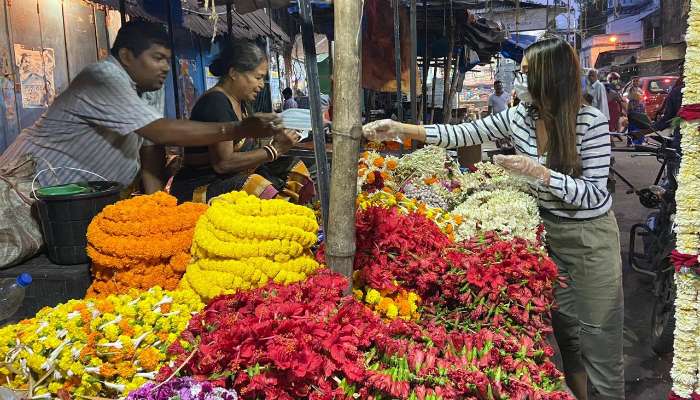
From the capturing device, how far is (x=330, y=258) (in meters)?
2.04

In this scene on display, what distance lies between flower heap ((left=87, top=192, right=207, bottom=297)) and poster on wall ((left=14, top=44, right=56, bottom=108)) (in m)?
5.24

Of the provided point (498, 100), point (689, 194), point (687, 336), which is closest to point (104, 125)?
point (689, 194)

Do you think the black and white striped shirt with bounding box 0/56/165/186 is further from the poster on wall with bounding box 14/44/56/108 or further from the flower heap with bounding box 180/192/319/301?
the poster on wall with bounding box 14/44/56/108

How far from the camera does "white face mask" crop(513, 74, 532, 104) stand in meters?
2.98

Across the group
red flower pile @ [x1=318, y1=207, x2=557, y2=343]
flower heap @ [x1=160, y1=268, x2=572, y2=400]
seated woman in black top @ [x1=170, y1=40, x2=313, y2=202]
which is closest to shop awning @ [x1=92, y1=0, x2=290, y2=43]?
seated woman in black top @ [x1=170, y1=40, x2=313, y2=202]

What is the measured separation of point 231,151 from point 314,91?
1621 mm

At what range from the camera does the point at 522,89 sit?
3.02 m

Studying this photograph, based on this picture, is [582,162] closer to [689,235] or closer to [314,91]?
[689,235]

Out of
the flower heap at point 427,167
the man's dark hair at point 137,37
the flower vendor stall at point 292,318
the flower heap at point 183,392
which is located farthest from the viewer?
the flower heap at point 427,167

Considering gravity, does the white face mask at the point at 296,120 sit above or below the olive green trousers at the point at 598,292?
above

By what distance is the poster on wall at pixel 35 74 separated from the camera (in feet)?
21.6

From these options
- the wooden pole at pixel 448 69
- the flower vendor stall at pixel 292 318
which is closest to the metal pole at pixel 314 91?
the flower vendor stall at pixel 292 318

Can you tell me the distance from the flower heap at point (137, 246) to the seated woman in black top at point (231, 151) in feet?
3.18

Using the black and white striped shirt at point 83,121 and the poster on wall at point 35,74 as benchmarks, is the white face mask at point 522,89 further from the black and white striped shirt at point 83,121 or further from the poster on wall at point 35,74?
the poster on wall at point 35,74
